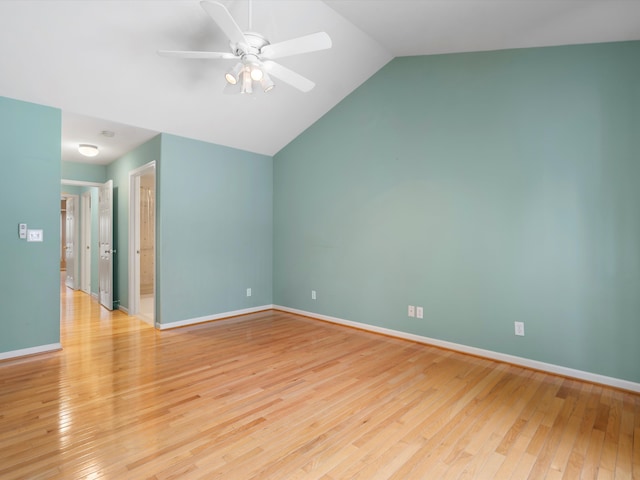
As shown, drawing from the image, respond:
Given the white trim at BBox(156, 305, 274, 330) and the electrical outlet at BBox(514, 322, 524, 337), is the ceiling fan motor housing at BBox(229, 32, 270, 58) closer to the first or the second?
the electrical outlet at BBox(514, 322, 524, 337)

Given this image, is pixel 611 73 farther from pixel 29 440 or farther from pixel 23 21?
pixel 29 440

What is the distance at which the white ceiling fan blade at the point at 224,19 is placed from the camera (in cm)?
192

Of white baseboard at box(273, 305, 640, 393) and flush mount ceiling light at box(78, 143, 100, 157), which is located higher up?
flush mount ceiling light at box(78, 143, 100, 157)

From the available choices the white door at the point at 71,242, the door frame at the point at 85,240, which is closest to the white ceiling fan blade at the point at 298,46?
the door frame at the point at 85,240

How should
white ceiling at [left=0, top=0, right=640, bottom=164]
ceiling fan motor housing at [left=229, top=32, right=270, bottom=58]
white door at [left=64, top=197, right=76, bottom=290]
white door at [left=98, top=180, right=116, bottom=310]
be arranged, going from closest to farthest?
1. ceiling fan motor housing at [left=229, top=32, right=270, bottom=58]
2. white ceiling at [left=0, top=0, right=640, bottom=164]
3. white door at [left=98, top=180, right=116, bottom=310]
4. white door at [left=64, top=197, right=76, bottom=290]

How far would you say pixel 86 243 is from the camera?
277 inches

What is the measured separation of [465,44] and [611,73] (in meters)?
1.25

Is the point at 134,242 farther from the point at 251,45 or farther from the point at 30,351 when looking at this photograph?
the point at 251,45

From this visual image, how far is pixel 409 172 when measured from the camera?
3984 mm

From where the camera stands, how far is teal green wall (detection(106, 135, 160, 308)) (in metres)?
5.14

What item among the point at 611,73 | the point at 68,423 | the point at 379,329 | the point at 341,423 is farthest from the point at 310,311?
the point at 611,73

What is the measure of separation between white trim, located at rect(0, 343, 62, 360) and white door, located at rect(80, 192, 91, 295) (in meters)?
3.85

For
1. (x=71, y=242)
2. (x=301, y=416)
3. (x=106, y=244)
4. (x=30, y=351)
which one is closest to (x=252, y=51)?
(x=301, y=416)

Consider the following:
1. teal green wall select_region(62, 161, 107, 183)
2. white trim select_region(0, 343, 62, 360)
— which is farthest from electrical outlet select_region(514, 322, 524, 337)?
teal green wall select_region(62, 161, 107, 183)
